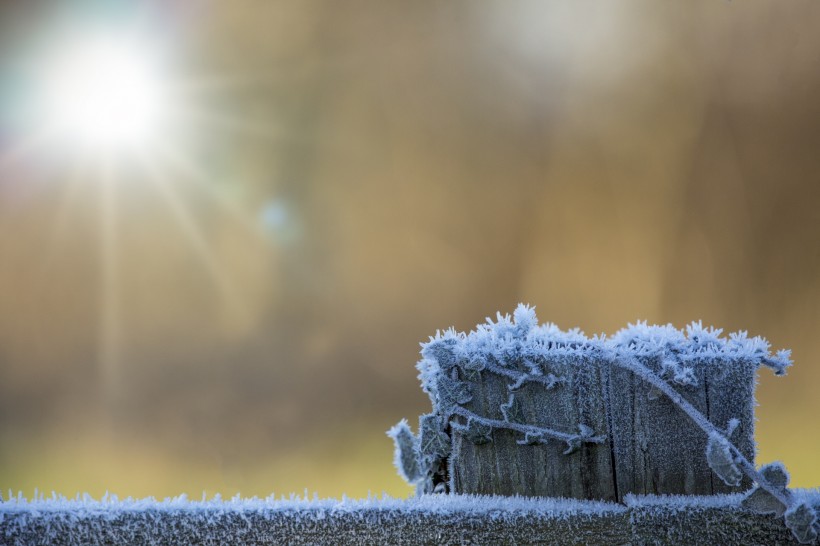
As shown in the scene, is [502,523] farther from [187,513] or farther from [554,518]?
[187,513]

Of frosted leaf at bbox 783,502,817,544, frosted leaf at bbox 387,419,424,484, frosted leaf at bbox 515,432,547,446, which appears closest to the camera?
frosted leaf at bbox 783,502,817,544

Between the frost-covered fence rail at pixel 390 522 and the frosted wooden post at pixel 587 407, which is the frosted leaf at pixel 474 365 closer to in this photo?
the frosted wooden post at pixel 587 407

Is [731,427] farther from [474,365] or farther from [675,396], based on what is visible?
[474,365]

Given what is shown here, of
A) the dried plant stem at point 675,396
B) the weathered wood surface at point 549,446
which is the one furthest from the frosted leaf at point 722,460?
the weathered wood surface at point 549,446

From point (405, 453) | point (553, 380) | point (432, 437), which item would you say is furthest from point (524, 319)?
point (405, 453)

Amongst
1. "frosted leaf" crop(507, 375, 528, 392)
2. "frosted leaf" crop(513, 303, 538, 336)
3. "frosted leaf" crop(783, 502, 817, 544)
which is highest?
"frosted leaf" crop(513, 303, 538, 336)

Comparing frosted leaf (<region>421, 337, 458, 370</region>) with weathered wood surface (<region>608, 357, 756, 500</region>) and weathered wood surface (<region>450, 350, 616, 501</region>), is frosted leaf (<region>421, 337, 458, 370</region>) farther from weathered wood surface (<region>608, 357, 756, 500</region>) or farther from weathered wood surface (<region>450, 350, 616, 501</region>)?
weathered wood surface (<region>608, 357, 756, 500</region>)

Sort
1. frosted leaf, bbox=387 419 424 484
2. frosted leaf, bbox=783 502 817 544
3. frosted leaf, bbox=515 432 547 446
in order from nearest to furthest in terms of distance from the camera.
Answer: frosted leaf, bbox=783 502 817 544 → frosted leaf, bbox=515 432 547 446 → frosted leaf, bbox=387 419 424 484

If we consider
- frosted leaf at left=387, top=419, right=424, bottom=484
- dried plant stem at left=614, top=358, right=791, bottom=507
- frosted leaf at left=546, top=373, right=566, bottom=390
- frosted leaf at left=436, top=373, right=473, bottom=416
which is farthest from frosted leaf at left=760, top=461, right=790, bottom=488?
frosted leaf at left=387, top=419, right=424, bottom=484
